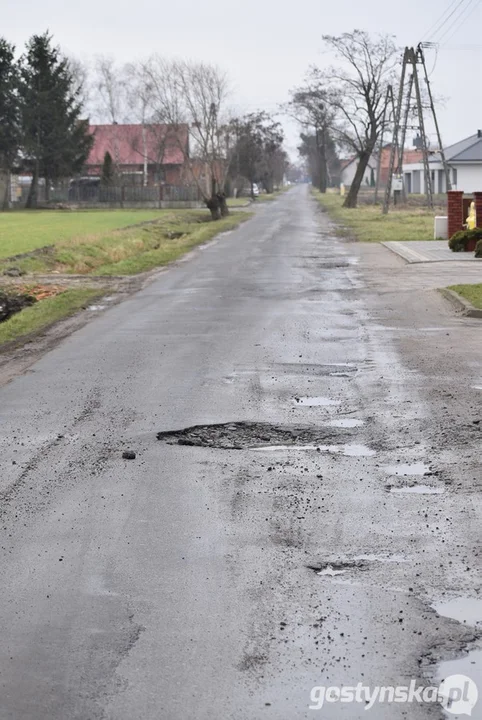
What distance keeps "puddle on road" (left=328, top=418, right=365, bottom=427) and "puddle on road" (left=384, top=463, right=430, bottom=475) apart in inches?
50.6

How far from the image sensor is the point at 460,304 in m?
17.0

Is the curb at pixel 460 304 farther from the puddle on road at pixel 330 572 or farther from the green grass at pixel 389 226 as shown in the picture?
the green grass at pixel 389 226

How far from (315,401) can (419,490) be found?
2.92m

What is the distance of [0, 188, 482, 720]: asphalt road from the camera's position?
445 cm

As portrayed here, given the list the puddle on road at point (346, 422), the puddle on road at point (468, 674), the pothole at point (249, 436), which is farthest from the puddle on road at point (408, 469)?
the puddle on road at point (468, 674)

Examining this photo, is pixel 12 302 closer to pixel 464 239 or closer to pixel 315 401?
pixel 315 401

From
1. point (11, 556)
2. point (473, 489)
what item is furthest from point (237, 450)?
point (11, 556)

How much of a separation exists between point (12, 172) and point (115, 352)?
69.2 meters

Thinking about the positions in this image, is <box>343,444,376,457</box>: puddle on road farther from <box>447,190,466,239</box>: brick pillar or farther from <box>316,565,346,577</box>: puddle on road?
<box>447,190,466,239</box>: brick pillar

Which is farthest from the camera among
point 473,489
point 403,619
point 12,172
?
point 12,172

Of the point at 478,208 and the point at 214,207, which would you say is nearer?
the point at 478,208

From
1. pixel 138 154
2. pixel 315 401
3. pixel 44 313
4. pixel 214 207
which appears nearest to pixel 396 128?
pixel 214 207

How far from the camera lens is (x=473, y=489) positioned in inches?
279

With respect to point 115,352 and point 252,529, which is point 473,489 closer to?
point 252,529
